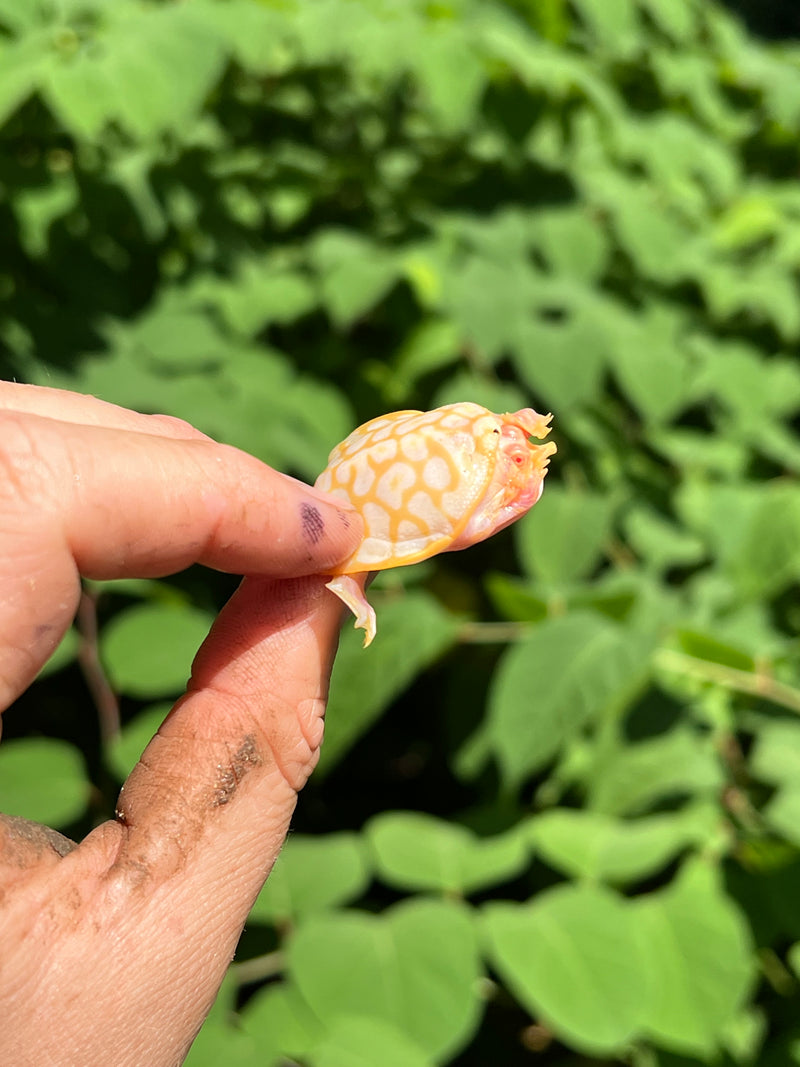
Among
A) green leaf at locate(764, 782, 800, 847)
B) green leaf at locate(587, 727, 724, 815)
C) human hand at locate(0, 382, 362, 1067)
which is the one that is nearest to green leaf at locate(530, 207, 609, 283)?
green leaf at locate(587, 727, 724, 815)

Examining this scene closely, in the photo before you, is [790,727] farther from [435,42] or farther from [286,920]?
[435,42]

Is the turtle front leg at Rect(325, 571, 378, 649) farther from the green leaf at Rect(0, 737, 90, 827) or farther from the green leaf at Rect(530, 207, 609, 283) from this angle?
the green leaf at Rect(530, 207, 609, 283)

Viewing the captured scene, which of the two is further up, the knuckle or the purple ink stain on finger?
the knuckle

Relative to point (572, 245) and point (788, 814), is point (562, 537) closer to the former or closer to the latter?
point (788, 814)

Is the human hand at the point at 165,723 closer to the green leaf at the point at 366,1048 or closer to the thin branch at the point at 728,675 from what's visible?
the green leaf at the point at 366,1048

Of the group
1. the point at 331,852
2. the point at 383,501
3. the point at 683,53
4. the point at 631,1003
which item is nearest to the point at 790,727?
the point at 631,1003

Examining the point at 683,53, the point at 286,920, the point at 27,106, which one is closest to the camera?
the point at 286,920
